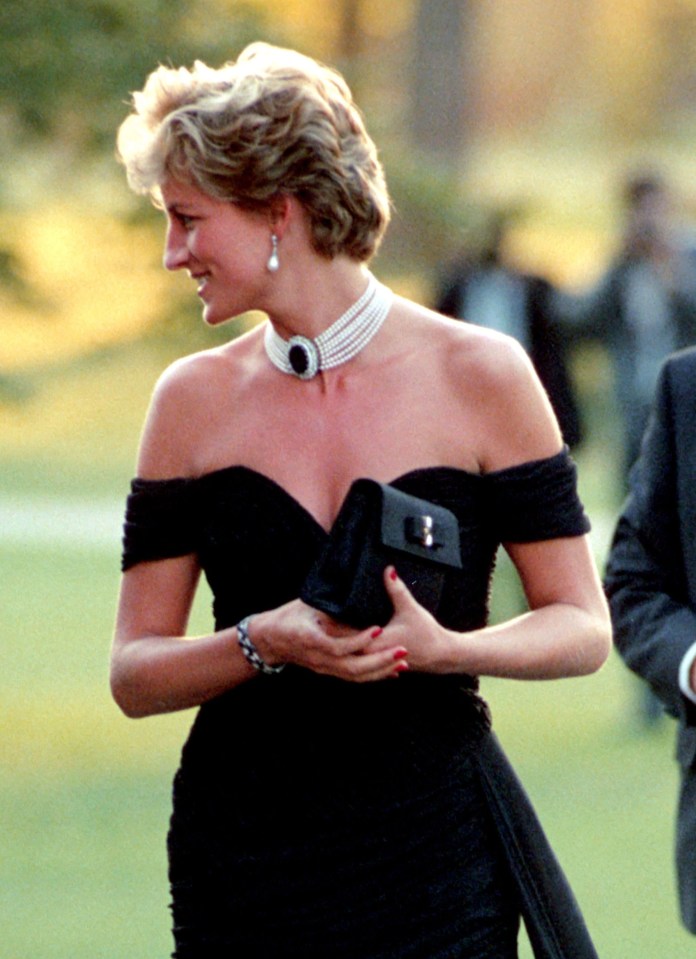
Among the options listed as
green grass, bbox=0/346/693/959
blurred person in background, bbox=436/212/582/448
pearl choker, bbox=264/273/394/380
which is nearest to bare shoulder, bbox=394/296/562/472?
pearl choker, bbox=264/273/394/380

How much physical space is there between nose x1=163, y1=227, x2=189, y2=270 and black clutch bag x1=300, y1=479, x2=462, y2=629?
0.47m

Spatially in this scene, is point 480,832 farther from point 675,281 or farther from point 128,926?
point 675,281

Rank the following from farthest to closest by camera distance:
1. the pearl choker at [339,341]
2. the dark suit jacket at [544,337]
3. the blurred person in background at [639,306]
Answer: the dark suit jacket at [544,337] < the blurred person in background at [639,306] < the pearl choker at [339,341]

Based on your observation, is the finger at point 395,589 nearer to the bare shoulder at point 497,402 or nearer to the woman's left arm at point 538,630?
the woman's left arm at point 538,630

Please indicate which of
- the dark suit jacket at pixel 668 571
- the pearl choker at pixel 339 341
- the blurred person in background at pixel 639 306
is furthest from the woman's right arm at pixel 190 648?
the blurred person in background at pixel 639 306

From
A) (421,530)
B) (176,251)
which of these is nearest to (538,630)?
(421,530)

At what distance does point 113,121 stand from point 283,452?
18.0 feet

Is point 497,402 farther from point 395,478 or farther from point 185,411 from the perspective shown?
point 185,411

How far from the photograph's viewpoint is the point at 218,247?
3455 millimetres

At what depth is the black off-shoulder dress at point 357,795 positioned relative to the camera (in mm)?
3465

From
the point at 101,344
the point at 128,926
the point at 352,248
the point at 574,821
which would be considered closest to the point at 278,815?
the point at 352,248

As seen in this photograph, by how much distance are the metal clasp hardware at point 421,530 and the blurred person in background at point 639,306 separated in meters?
6.64

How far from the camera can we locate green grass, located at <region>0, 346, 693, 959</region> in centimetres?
682

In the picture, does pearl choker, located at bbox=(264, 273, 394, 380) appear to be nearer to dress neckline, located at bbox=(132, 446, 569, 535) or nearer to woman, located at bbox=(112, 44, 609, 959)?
woman, located at bbox=(112, 44, 609, 959)
